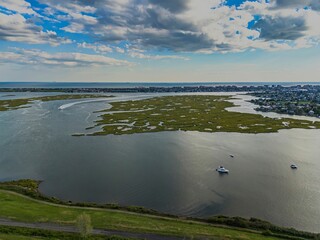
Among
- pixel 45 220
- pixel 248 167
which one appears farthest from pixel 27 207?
pixel 248 167

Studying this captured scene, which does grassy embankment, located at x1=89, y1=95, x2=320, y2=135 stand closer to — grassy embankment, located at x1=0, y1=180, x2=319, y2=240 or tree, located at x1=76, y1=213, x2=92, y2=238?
grassy embankment, located at x1=0, y1=180, x2=319, y2=240

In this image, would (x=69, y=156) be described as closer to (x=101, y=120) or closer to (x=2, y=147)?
(x=2, y=147)

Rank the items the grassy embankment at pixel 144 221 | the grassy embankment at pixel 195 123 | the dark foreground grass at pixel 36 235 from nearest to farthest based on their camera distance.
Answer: the dark foreground grass at pixel 36 235, the grassy embankment at pixel 144 221, the grassy embankment at pixel 195 123

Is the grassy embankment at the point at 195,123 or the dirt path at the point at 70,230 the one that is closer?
the dirt path at the point at 70,230

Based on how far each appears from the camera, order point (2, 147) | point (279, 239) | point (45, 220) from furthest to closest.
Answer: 1. point (2, 147)
2. point (45, 220)
3. point (279, 239)

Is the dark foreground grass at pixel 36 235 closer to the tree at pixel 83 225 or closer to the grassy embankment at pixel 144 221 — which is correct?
the grassy embankment at pixel 144 221

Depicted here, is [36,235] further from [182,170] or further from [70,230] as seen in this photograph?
[182,170]

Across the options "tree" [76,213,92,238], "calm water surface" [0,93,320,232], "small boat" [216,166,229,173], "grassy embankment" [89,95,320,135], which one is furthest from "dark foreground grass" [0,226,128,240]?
"grassy embankment" [89,95,320,135]

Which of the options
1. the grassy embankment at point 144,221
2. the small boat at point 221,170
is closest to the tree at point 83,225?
the grassy embankment at point 144,221
